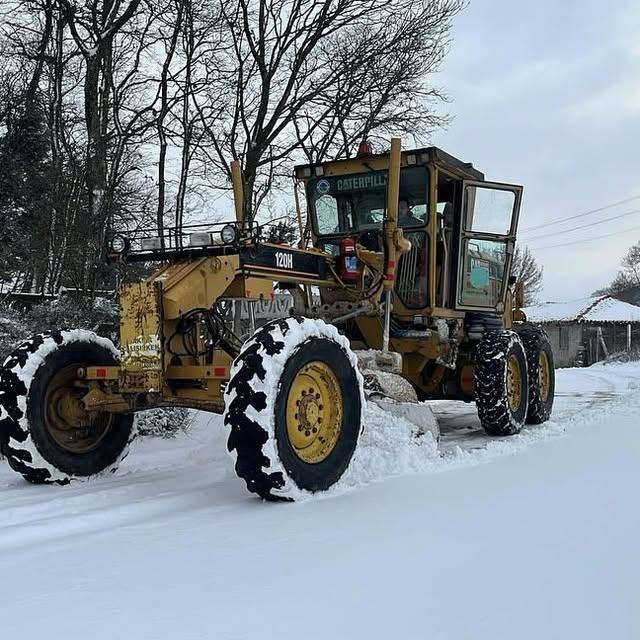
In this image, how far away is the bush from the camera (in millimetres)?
7707

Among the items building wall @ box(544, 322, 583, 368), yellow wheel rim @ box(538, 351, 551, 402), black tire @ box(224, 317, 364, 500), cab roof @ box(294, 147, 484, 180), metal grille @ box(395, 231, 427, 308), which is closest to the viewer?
black tire @ box(224, 317, 364, 500)

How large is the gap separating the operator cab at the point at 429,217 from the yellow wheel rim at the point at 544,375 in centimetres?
111

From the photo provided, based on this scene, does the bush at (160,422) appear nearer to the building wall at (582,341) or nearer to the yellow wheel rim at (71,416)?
the yellow wheel rim at (71,416)

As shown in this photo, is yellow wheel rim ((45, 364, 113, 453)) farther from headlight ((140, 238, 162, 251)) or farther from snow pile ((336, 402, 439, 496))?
snow pile ((336, 402, 439, 496))

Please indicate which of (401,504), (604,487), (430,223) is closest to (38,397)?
(401,504)

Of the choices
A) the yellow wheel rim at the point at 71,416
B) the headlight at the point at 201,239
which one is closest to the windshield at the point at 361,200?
the headlight at the point at 201,239

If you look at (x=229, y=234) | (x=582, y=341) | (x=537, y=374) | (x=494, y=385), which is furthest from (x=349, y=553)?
(x=582, y=341)

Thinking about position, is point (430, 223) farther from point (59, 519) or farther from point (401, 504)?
point (59, 519)

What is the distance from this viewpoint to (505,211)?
28.8 ft

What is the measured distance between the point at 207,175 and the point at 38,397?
1127 cm

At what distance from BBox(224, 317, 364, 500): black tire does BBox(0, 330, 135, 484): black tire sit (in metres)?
1.59

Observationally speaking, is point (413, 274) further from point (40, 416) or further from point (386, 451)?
A: point (40, 416)

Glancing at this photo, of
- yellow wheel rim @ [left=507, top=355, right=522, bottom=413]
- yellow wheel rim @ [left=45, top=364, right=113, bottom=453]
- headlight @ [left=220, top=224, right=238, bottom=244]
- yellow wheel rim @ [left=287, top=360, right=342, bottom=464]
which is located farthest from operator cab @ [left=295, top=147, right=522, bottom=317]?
yellow wheel rim @ [left=45, top=364, right=113, bottom=453]

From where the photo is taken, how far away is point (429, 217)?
7.80m
